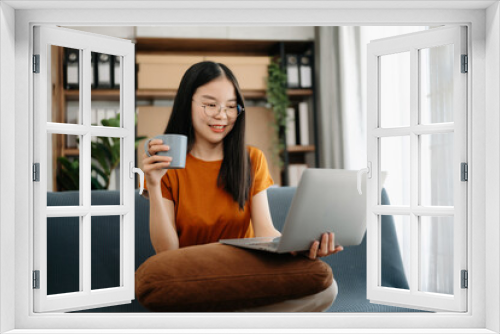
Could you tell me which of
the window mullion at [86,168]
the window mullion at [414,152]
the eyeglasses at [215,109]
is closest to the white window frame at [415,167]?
the window mullion at [414,152]

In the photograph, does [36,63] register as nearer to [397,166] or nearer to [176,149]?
[176,149]

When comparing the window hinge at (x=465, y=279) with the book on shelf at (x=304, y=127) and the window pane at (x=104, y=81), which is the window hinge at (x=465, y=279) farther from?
the window pane at (x=104, y=81)

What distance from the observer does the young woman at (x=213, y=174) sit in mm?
2156

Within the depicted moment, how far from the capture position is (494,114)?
136 cm

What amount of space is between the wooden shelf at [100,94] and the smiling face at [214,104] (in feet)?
5.84

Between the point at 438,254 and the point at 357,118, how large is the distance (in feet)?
4.38

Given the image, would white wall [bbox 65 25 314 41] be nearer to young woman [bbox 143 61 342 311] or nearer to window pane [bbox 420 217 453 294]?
young woman [bbox 143 61 342 311]

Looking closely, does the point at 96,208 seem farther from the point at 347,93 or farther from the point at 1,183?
the point at 347,93

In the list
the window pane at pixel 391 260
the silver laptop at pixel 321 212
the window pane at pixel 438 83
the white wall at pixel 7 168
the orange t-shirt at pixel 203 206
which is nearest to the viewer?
the white wall at pixel 7 168

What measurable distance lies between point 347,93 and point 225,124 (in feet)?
5.72

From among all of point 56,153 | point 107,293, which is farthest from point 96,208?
point 56,153

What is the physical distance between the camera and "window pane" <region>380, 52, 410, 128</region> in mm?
2891

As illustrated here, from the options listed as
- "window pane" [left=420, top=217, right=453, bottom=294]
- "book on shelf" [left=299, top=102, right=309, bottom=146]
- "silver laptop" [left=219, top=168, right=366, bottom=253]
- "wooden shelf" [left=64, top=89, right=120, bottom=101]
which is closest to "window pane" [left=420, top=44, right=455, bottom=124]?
"window pane" [left=420, top=217, right=453, bottom=294]

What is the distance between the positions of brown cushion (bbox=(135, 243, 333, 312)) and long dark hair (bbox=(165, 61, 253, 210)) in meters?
0.54
